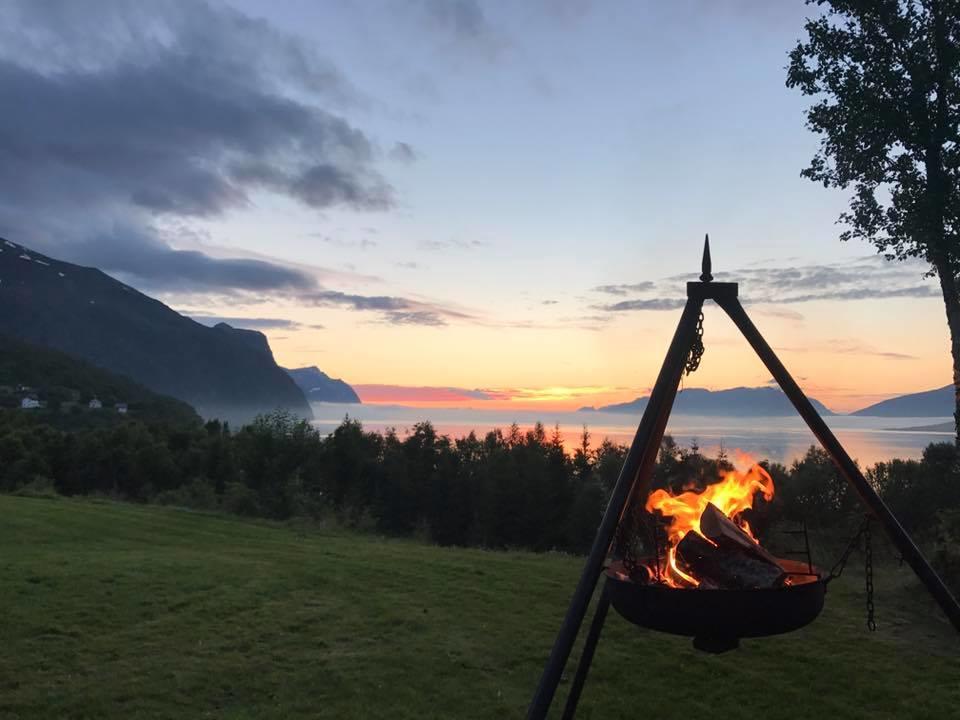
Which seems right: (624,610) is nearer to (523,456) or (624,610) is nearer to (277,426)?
(523,456)

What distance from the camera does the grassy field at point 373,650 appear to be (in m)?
6.97

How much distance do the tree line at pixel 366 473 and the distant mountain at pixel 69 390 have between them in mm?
32857

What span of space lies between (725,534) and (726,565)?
192mm

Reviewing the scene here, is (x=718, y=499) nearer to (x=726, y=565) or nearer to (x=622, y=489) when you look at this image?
(x=726, y=565)

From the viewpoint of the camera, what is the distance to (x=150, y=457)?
157 ft

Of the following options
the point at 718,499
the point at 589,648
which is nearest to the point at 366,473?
the point at 589,648

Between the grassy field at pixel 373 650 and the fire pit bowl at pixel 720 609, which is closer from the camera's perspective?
the fire pit bowl at pixel 720 609

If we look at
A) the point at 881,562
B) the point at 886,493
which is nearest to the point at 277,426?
the point at 886,493

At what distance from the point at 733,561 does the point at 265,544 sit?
15567 mm

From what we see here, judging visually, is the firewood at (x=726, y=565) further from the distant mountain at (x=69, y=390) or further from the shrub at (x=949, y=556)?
the distant mountain at (x=69, y=390)

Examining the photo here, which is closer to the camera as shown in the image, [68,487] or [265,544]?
[265,544]

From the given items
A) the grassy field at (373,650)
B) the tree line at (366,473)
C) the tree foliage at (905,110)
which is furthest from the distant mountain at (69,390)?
the tree foliage at (905,110)

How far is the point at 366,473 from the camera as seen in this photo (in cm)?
5116

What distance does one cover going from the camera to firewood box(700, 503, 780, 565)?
165 inches
